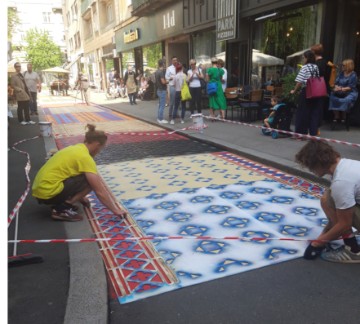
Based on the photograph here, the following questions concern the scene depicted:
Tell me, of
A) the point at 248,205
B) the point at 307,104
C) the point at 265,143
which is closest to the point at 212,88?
the point at 265,143

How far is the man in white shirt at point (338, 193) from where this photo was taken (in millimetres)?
2695

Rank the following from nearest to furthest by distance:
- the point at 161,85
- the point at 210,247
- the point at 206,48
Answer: the point at 210,247 < the point at 161,85 < the point at 206,48

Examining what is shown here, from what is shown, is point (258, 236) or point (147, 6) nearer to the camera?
point (258, 236)

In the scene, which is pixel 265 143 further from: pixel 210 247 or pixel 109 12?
pixel 109 12

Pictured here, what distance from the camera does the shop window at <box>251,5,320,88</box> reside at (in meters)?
9.59

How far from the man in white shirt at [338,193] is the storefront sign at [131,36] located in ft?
70.1

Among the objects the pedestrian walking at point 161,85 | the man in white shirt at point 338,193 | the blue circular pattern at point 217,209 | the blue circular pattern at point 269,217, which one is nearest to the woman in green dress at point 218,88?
the pedestrian walking at point 161,85

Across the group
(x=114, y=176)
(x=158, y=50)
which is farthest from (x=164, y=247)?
(x=158, y=50)

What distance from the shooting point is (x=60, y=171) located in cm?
381

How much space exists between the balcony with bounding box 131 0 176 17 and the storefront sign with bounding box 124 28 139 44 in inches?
64.6

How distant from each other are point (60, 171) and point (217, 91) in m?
7.44

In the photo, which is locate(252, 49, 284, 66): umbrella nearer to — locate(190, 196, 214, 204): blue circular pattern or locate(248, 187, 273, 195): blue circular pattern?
locate(248, 187, 273, 195): blue circular pattern

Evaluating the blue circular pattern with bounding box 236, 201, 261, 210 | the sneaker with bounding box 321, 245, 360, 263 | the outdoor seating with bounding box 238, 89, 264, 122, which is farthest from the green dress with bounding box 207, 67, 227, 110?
the sneaker with bounding box 321, 245, 360, 263

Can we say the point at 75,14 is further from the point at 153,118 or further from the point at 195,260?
the point at 195,260
